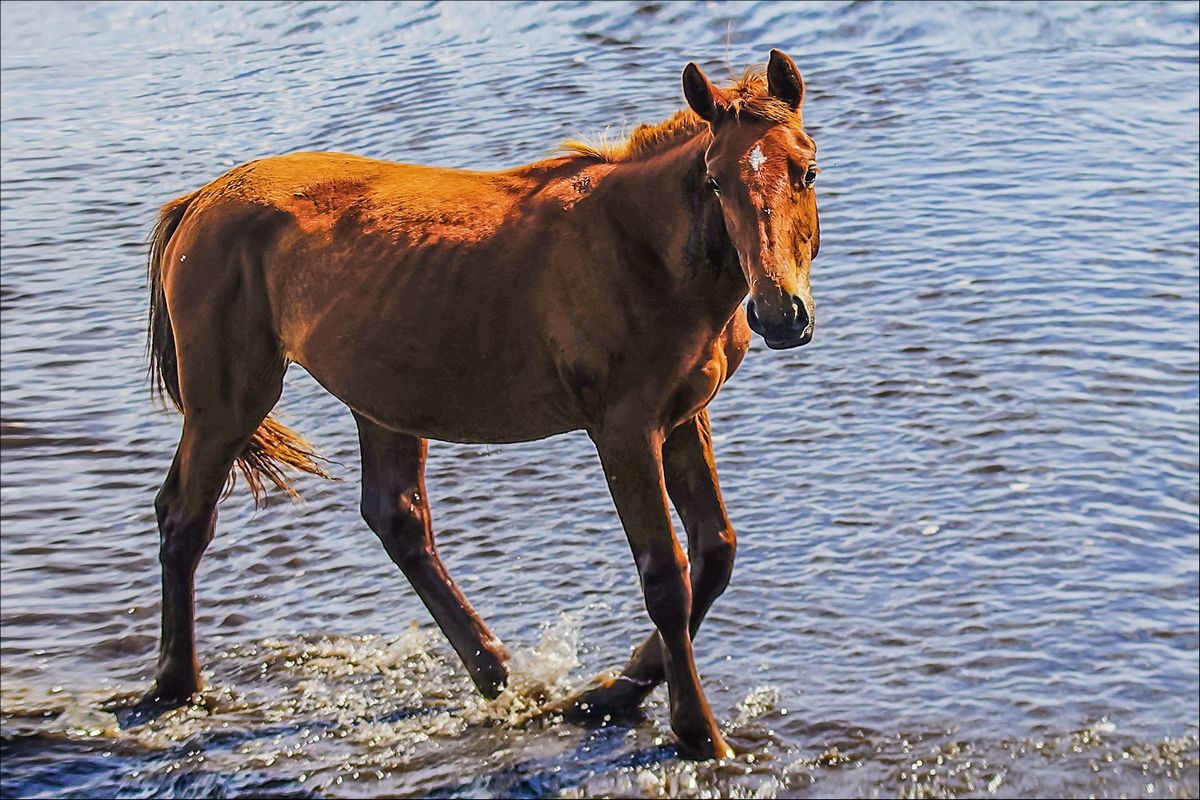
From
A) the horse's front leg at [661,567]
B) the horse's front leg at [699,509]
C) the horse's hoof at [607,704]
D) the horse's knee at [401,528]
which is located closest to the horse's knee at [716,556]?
the horse's front leg at [699,509]

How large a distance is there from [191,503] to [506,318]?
53.4 inches

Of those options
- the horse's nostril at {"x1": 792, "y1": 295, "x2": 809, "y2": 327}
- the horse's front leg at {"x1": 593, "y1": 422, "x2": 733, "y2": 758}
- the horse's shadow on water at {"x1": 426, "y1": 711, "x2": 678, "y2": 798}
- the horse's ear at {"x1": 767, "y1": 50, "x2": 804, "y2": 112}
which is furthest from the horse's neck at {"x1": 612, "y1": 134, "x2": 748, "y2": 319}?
the horse's shadow on water at {"x1": 426, "y1": 711, "x2": 678, "y2": 798}

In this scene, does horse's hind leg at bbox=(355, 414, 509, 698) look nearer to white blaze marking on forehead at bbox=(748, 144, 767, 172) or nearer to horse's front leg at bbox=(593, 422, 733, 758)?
horse's front leg at bbox=(593, 422, 733, 758)

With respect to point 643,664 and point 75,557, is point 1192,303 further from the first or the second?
point 75,557

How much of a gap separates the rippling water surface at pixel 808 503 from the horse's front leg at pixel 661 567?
0.14 metres

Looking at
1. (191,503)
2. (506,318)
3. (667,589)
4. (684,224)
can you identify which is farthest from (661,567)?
(191,503)

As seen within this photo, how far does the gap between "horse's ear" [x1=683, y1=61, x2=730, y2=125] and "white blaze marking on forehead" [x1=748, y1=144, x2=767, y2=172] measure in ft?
0.62

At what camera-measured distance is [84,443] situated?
8016 millimetres

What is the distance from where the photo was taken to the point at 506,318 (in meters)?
5.00

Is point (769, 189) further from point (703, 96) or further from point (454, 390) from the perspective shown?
point (454, 390)

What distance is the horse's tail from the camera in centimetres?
578

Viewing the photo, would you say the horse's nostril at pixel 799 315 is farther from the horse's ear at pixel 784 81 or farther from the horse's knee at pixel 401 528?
the horse's knee at pixel 401 528

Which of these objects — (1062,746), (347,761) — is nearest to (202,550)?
(347,761)

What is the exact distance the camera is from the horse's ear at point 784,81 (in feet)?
14.2
